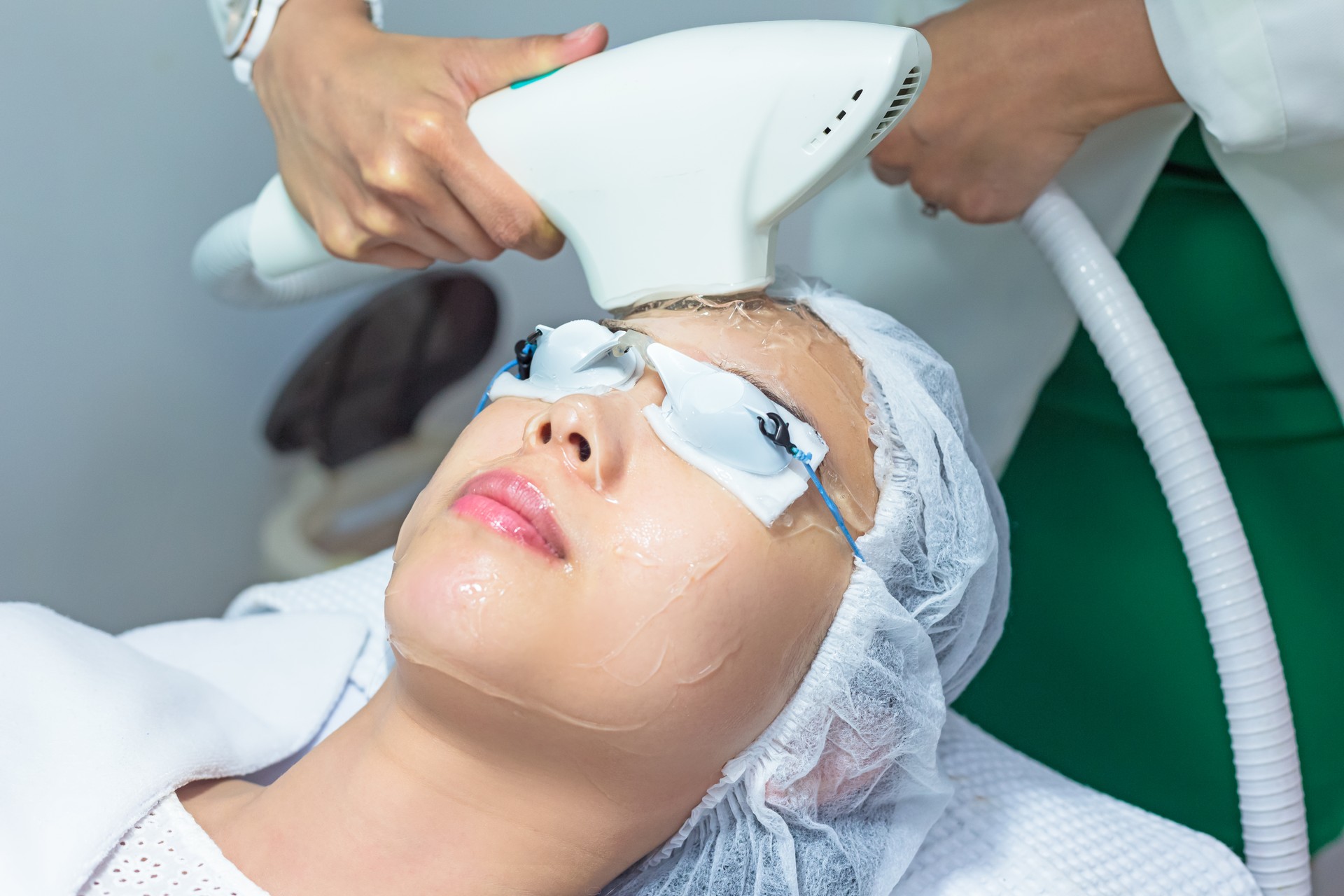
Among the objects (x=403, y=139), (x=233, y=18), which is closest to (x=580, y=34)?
(x=403, y=139)

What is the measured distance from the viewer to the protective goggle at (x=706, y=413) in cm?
89

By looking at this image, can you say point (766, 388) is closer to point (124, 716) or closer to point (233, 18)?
point (124, 716)

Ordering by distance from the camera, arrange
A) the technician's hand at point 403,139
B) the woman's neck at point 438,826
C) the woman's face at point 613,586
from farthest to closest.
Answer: the technician's hand at point 403,139
the woman's neck at point 438,826
the woman's face at point 613,586

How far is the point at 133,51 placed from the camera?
152 cm

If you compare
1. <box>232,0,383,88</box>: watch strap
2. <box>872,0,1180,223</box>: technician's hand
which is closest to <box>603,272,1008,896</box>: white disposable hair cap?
<box>872,0,1180,223</box>: technician's hand

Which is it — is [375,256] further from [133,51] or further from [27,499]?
[27,499]

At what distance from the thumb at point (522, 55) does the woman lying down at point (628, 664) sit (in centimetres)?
28

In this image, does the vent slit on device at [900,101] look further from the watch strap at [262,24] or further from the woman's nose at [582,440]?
the watch strap at [262,24]

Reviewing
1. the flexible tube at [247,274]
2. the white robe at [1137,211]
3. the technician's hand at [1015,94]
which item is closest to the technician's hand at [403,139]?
the flexible tube at [247,274]

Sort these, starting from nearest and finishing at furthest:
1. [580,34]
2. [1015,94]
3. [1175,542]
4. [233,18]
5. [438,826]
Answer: [438,826] < [580,34] < [1015,94] < [233,18] < [1175,542]

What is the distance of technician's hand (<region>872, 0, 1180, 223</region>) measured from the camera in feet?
3.62

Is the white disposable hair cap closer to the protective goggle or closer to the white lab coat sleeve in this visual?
the protective goggle

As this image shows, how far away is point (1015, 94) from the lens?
1.17 metres

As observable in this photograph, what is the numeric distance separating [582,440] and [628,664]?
19 centimetres
